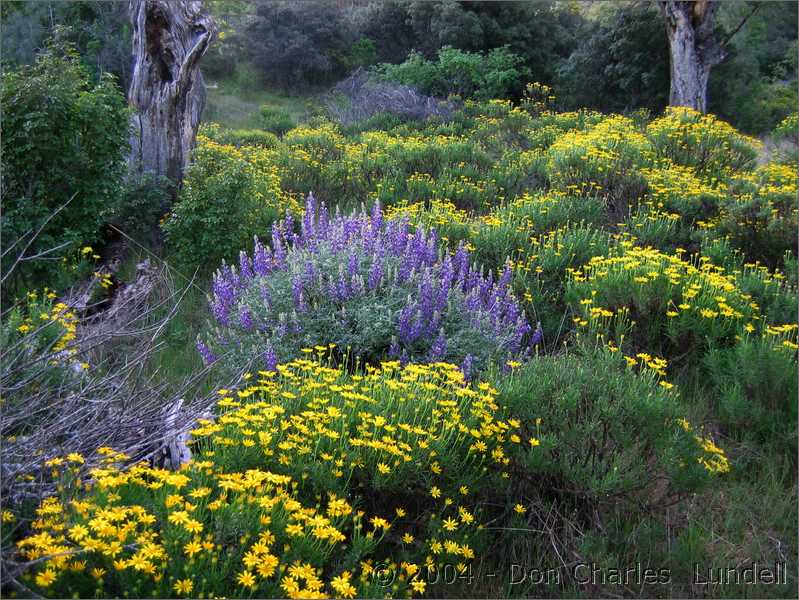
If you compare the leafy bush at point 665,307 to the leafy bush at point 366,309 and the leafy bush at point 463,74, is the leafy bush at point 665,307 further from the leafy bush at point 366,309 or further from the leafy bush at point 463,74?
the leafy bush at point 463,74

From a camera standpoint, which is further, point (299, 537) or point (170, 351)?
point (170, 351)

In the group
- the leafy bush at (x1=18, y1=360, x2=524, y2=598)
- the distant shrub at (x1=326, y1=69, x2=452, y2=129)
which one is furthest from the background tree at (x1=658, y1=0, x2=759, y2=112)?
the leafy bush at (x1=18, y1=360, x2=524, y2=598)

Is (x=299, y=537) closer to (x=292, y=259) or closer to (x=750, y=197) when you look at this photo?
(x=292, y=259)

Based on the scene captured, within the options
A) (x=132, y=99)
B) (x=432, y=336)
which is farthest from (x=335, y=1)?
(x=432, y=336)

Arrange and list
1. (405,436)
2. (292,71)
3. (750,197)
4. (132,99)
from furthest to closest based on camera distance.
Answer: (292,71) → (132,99) → (750,197) → (405,436)

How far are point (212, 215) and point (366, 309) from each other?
2956mm

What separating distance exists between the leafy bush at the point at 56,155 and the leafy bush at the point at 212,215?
0.65 m

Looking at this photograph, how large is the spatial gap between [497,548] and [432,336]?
1525mm

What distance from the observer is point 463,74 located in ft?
62.3

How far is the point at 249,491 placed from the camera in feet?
8.90

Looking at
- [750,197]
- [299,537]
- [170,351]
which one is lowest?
[170,351]

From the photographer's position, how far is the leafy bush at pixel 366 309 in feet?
14.7

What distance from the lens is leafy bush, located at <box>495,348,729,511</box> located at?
3.42m

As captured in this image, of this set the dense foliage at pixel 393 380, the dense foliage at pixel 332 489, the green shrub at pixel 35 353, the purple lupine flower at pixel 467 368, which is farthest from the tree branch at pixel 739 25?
the green shrub at pixel 35 353
